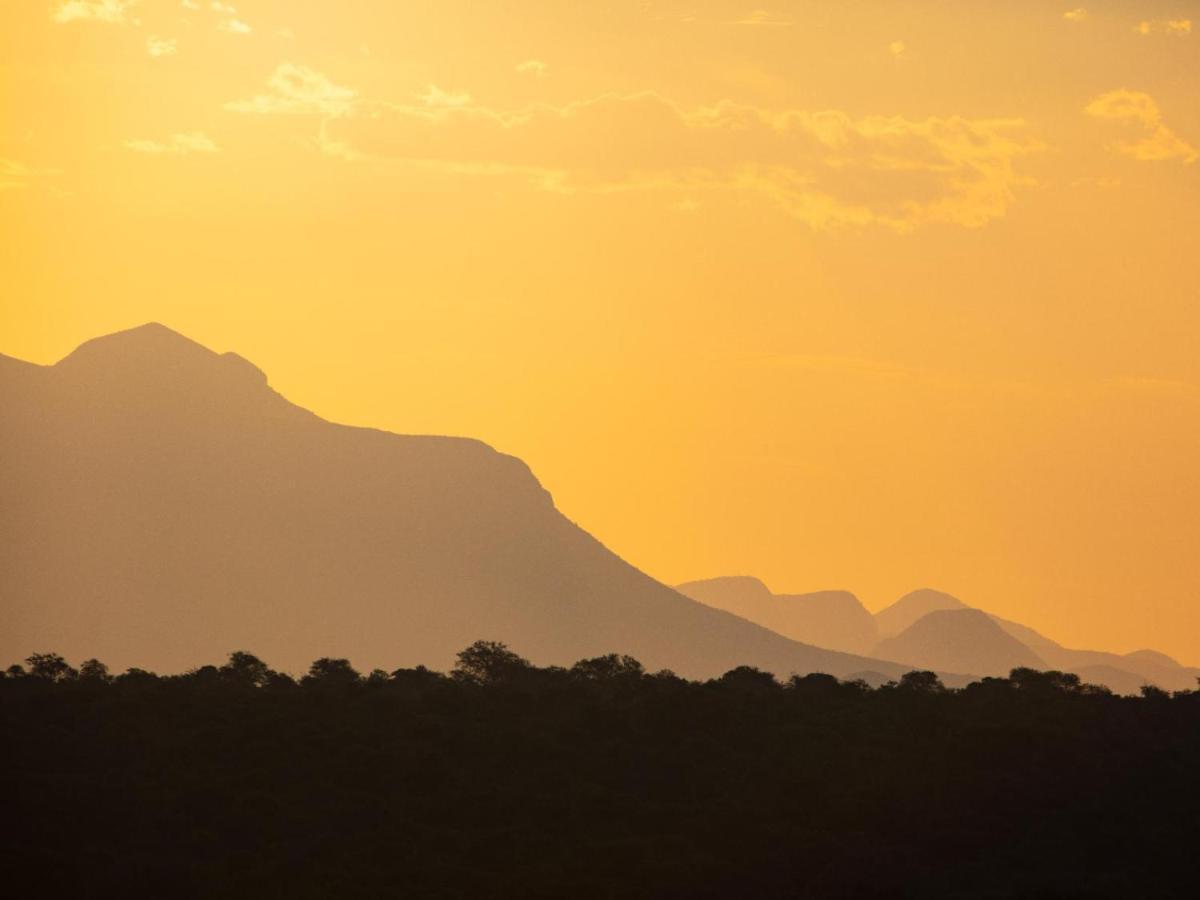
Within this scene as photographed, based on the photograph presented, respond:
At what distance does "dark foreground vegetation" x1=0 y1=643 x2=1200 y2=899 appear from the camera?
9075 centimetres

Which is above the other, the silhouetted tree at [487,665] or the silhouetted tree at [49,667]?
the silhouetted tree at [487,665]

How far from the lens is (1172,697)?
12656 cm

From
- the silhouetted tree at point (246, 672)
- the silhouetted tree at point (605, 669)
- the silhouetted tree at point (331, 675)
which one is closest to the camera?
the silhouetted tree at point (331, 675)

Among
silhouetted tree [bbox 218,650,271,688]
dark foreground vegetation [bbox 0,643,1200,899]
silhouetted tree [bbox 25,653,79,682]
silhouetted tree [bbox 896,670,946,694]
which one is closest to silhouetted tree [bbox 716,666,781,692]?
dark foreground vegetation [bbox 0,643,1200,899]

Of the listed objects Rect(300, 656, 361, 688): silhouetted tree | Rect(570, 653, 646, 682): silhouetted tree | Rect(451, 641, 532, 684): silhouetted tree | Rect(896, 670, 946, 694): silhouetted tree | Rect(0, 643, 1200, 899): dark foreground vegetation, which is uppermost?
Rect(896, 670, 946, 694): silhouetted tree

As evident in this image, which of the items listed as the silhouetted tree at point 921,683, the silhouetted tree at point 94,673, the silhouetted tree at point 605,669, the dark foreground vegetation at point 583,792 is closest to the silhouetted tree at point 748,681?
the dark foreground vegetation at point 583,792

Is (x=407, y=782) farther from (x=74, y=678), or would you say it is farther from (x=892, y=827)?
(x=74, y=678)

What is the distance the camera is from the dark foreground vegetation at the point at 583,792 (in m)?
90.8

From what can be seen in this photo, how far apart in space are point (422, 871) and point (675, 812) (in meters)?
14.3

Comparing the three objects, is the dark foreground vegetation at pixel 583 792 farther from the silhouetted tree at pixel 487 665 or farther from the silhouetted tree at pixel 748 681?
the silhouetted tree at pixel 487 665

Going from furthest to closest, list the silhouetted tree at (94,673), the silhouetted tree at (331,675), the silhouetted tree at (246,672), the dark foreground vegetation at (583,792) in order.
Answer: the silhouetted tree at (246,672), the silhouetted tree at (94,673), the silhouetted tree at (331,675), the dark foreground vegetation at (583,792)

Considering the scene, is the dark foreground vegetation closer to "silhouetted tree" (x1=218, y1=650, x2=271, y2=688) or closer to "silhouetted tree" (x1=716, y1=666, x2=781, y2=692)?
"silhouetted tree" (x1=716, y1=666, x2=781, y2=692)

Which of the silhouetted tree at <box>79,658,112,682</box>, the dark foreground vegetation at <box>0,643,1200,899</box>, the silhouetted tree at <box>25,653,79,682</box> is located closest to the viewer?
the dark foreground vegetation at <box>0,643,1200,899</box>

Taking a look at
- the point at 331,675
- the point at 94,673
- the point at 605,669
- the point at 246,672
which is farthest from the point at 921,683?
the point at 94,673
